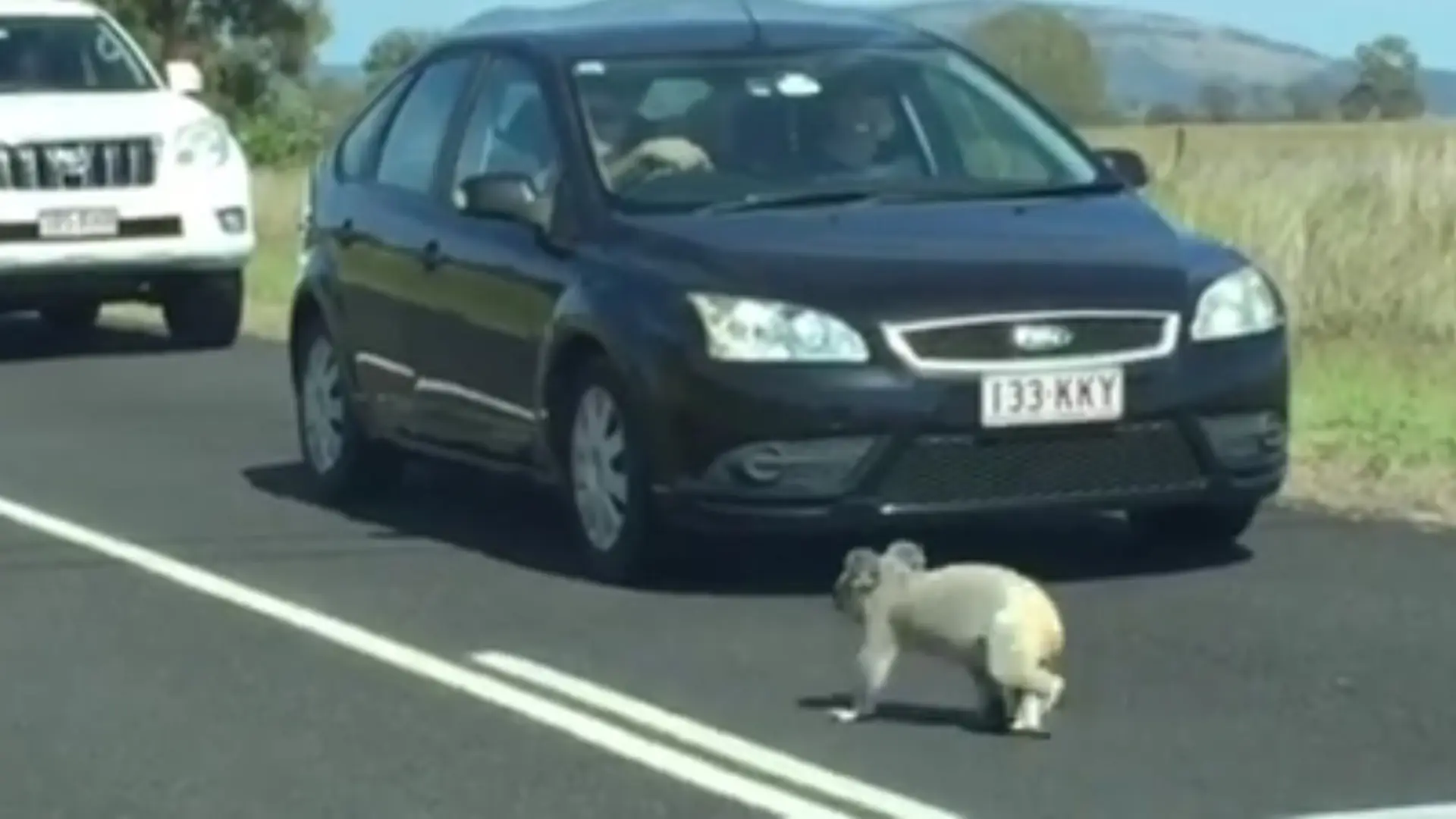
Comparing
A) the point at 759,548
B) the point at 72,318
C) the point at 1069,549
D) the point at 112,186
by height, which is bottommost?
the point at 72,318

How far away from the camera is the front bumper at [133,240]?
20.5 m

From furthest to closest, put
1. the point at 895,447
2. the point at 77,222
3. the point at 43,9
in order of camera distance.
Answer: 1. the point at 43,9
2. the point at 77,222
3. the point at 895,447

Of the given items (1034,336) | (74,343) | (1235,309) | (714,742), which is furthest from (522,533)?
(74,343)

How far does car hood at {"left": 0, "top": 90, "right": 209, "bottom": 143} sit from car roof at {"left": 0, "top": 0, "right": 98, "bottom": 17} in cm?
69

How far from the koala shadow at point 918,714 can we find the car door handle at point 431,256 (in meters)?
3.52

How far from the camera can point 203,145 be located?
21094mm

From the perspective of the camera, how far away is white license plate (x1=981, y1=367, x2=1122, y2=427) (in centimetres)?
1059

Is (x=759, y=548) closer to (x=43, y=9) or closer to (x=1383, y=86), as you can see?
(x=43, y=9)

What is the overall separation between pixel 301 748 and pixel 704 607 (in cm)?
211

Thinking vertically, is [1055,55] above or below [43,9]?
below

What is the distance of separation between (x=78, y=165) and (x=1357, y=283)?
632 centimetres

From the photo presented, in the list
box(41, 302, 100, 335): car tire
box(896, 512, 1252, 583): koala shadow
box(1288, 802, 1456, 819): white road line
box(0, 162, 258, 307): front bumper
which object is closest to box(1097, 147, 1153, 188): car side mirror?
box(896, 512, 1252, 583): koala shadow

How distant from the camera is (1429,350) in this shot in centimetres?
1775

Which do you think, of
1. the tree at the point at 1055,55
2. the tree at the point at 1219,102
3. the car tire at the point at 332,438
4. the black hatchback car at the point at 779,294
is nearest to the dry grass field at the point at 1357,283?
the black hatchback car at the point at 779,294
